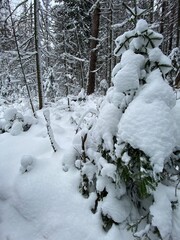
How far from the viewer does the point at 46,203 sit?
2861mm

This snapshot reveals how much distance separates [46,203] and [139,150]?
156 cm

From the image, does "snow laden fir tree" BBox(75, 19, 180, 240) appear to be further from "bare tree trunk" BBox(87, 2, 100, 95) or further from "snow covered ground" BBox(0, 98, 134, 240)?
"bare tree trunk" BBox(87, 2, 100, 95)

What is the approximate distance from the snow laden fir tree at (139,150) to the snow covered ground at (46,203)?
0.15 metres

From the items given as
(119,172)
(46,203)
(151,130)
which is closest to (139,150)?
(151,130)

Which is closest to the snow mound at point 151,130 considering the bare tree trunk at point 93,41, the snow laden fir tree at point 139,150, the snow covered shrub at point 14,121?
the snow laden fir tree at point 139,150

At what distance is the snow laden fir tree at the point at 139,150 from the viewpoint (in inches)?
79.2

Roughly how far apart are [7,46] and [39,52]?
1.48 m

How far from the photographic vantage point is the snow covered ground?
252 centimetres

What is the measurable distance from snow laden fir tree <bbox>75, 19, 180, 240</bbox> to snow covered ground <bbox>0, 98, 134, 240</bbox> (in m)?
0.15

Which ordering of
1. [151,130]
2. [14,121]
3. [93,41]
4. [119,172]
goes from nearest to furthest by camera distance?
[151,130], [119,172], [14,121], [93,41]

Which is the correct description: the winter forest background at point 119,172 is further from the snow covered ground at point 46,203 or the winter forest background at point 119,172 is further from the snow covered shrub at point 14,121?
the snow covered shrub at point 14,121

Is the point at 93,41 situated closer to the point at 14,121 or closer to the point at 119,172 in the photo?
the point at 14,121

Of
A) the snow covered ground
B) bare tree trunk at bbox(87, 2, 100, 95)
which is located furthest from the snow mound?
bare tree trunk at bbox(87, 2, 100, 95)

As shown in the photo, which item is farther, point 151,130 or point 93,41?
point 93,41
